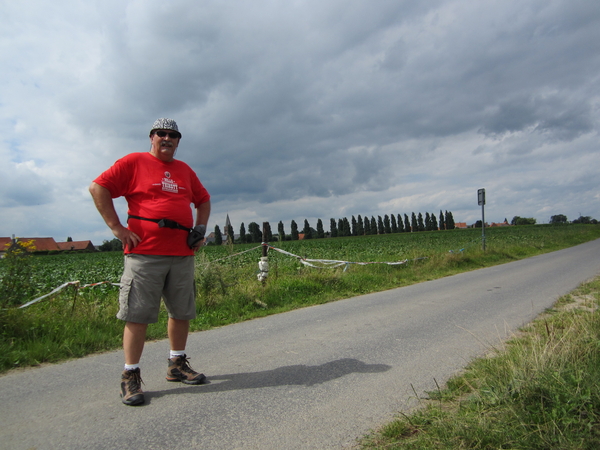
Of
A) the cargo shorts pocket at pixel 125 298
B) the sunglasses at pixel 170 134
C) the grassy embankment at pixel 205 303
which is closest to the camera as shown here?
the cargo shorts pocket at pixel 125 298

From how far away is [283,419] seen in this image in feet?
8.42

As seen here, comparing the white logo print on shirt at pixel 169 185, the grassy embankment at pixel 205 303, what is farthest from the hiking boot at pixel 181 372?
the grassy embankment at pixel 205 303

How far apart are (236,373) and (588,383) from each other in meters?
2.67

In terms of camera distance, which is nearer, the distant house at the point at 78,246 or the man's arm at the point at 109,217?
the man's arm at the point at 109,217

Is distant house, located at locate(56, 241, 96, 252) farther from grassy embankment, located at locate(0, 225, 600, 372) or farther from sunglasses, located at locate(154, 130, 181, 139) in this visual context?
sunglasses, located at locate(154, 130, 181, 139)

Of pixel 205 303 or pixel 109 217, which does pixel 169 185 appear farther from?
pixel 205 303

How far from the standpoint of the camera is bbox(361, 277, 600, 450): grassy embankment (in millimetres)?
1937

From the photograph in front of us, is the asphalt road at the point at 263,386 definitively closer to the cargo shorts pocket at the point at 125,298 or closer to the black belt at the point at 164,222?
the cargo shorts pocket at the point at 125,298

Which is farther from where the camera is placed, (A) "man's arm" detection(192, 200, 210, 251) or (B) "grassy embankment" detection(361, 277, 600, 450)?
(A) "man's arm" detection(192, 200, 210, 251)

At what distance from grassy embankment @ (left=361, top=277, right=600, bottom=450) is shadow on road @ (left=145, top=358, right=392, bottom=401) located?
86cm

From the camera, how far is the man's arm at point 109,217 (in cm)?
300

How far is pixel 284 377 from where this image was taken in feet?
11.0

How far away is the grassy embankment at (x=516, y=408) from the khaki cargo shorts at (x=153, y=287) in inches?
73.7

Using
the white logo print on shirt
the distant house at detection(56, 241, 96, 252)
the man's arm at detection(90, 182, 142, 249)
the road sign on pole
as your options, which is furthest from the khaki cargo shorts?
the distant house at detection(56, 241, 96, 252)
